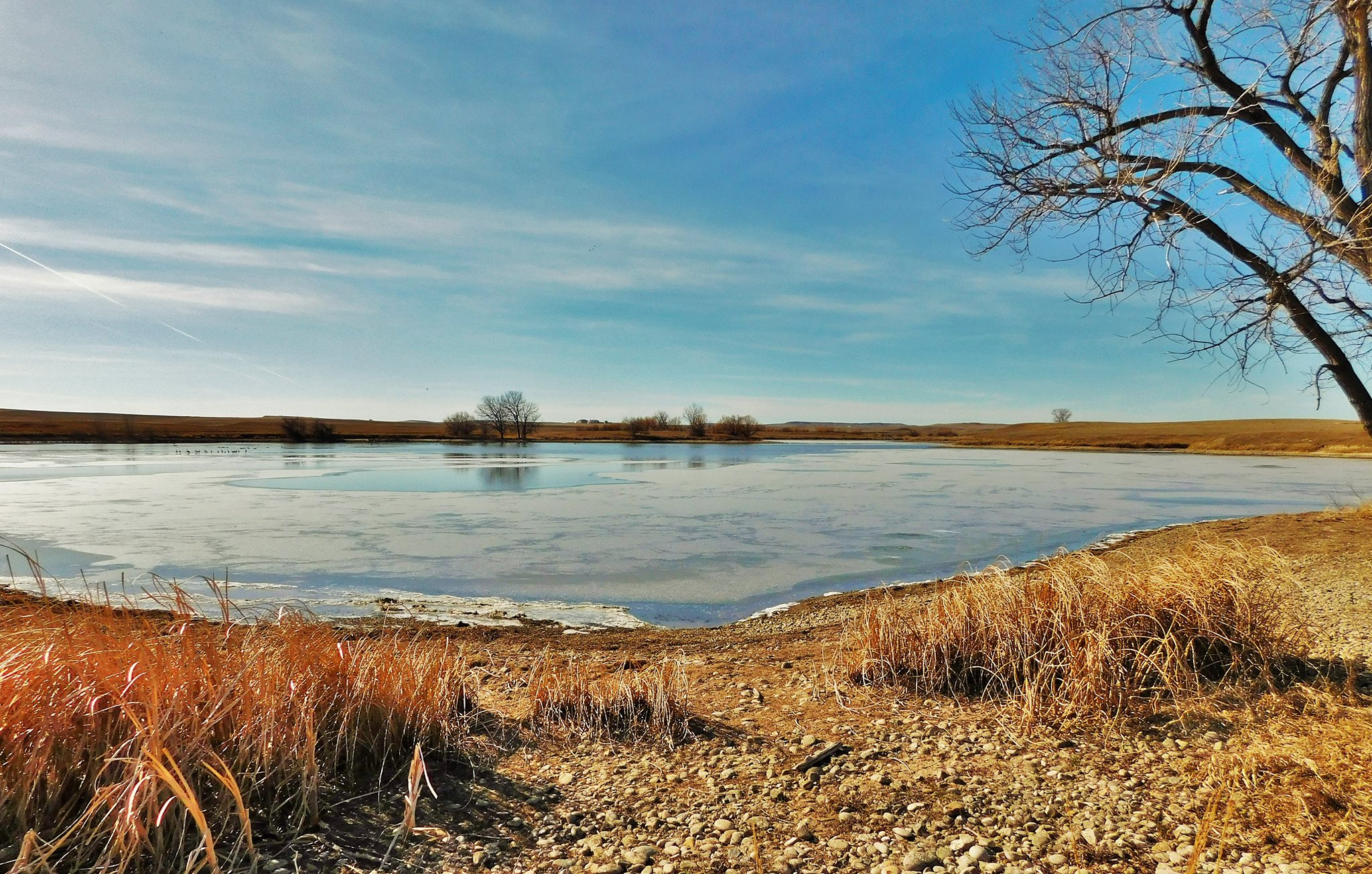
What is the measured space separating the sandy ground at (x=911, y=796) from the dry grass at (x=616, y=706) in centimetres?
13

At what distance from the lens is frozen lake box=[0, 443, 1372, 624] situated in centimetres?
975

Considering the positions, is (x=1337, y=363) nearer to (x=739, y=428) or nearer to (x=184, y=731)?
(x=184, y=731)

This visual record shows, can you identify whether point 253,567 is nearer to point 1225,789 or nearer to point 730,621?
point 730,621

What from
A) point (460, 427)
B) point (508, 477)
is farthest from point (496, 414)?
point (508, 477)

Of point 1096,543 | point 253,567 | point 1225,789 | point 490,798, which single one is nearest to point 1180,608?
point 1225,789

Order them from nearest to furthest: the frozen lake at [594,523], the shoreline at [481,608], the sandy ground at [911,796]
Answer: the sandy ground at [911,796], the shoreline at [481,608], the frozen lake at [594,523]

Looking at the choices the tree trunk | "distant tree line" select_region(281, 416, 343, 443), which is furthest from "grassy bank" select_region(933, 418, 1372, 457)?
"distant tree line" select_region(281, 416, 343, 443)

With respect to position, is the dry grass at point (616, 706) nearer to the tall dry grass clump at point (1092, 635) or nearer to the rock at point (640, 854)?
the rock at point (640, 854)

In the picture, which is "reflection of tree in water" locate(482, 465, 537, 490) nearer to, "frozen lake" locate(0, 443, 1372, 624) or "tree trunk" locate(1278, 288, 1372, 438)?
"frozen lake" locate(0, 443, 1372, 624)

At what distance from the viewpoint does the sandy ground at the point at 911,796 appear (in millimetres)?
2602

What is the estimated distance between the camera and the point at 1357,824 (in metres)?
2.55

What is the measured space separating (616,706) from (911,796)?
6.06ft

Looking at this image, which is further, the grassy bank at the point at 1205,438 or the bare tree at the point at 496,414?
the bare tree at the point at 496,414

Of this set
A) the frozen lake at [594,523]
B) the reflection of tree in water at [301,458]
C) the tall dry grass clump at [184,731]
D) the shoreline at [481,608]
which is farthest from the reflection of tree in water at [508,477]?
the tall dry grass clump at [184,731]
